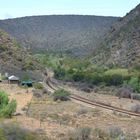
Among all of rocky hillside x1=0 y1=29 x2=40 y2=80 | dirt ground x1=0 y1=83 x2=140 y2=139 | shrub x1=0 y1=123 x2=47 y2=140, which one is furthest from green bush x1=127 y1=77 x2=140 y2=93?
shrub x1=0 y1=123 x2=47 y2=140

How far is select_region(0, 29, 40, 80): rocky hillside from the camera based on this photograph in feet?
282

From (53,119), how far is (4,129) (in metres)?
12.2

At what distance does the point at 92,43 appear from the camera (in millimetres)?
152875

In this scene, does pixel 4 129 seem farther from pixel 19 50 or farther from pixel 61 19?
pixel 61 19

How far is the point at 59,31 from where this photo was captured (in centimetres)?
17800

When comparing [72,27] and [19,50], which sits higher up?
[72,27]

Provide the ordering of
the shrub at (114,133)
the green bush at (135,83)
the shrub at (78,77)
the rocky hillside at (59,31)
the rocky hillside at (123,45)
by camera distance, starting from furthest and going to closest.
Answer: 1. the rocky hillside at (59,31)
2. the rocky hillside at (123,45)
3. the shrub at (78,77)
4. the green bush at (135,83)
5. the shrub at (114,133)

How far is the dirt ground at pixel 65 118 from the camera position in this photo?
3453cm

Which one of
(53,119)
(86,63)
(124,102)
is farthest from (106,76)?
(53,119)

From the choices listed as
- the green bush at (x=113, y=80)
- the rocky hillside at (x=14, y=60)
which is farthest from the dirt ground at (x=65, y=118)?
the rocky hillside at (x=14, y=60)

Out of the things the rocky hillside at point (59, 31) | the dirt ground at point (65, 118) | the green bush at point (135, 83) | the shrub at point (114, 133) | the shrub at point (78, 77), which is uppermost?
the rocky hillside at point (59, 31)

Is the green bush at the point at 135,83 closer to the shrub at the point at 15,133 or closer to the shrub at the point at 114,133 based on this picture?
the shrub at the point at 114,133

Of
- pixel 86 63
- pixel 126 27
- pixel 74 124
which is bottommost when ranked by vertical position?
pixel 74 124

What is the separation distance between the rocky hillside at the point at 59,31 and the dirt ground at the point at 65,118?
101 metres
